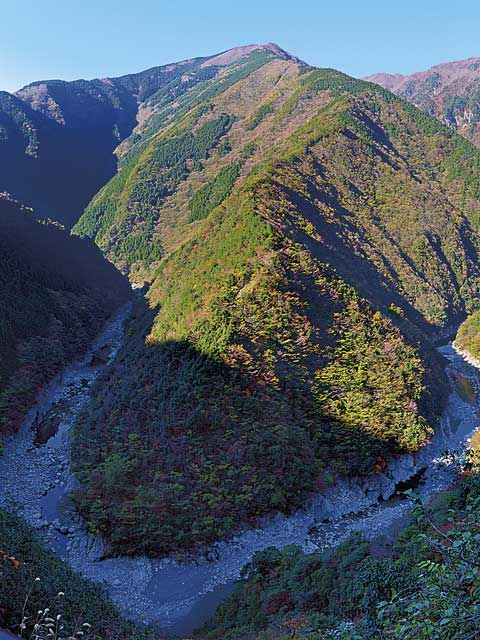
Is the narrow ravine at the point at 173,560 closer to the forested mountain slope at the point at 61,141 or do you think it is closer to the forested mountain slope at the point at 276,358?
the forested mountain slope at the point at 276,358

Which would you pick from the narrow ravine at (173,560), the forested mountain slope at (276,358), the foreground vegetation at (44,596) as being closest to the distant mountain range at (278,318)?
the forested mountain slope at (276,358)

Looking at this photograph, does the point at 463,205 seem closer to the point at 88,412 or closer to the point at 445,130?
the point at 445,130

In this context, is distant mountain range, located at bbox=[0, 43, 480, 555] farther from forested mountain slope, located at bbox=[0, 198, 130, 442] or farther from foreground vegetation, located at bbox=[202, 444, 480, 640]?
forested mountain slope, located at bbox=[0, 198, 130, 442]

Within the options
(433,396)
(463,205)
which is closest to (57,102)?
(463,205)

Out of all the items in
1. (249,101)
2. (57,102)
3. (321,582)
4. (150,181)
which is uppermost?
(57,102)

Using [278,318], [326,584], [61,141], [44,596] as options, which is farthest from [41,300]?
[61,141]
